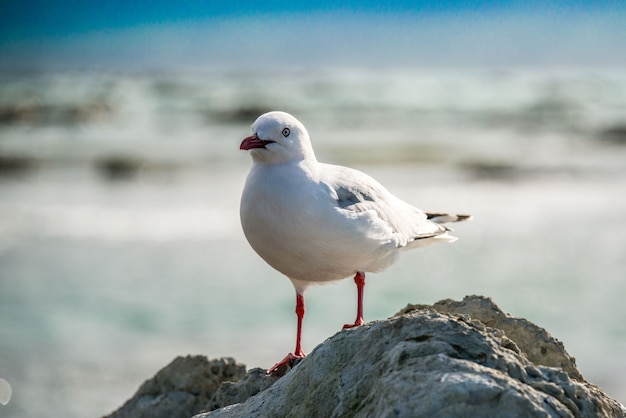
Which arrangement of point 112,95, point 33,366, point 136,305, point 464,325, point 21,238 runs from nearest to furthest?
point 464,325
point 33,366
point 136,305
point 21,238
point 112,95

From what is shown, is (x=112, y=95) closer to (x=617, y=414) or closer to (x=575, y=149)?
(x=575, y=149)

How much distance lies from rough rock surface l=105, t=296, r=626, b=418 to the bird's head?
1.71 m

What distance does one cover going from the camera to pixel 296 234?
201 inches

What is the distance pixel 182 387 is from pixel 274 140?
5.57ft

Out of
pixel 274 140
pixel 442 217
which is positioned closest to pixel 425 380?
pixel 274 140

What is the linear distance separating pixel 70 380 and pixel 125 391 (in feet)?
2.49

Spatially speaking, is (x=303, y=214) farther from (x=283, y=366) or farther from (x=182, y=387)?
(x=182, y=387)

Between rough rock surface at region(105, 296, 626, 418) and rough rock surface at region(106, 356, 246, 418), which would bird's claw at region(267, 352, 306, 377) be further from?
rough rock surface at region(105, 296, 626, 418)

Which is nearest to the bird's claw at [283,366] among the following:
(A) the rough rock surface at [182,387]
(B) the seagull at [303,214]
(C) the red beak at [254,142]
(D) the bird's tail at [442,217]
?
(B) the seagull at [303,214]

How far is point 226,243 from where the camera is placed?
50.5 feet

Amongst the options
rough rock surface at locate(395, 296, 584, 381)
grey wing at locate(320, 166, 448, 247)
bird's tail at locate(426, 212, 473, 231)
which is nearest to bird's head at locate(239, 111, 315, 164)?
grey wing at locate(320, 166, 448, 247)

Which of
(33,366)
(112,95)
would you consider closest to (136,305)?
(33,366)

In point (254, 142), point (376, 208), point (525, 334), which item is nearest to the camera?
point (525, 334)

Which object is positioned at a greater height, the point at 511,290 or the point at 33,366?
the point at 511,290
